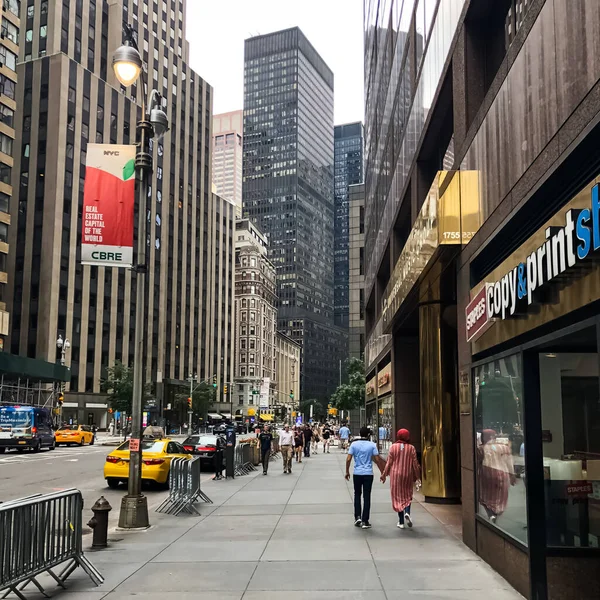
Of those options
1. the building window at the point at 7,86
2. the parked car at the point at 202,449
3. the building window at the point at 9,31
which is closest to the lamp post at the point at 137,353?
the parked car at the point at 202,449

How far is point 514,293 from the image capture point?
7.09m

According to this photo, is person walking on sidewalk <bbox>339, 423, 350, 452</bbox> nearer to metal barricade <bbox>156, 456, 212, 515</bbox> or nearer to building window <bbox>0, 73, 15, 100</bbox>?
metal barricade <bbox>156, 456, 212, 515</bbox>

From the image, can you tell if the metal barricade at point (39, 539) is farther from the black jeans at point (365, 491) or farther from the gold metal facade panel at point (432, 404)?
the gold metal facade panel at point (432, 404)

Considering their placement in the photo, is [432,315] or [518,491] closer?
[518,491]

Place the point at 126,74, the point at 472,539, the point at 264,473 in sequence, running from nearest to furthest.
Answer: the point at 472,539 → the point at 126,74 → the point at 264,473

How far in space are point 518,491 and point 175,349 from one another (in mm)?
95639

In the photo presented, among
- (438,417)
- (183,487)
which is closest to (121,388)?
(183,487)

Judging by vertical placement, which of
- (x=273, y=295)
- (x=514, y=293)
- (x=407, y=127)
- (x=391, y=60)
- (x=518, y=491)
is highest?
(x=273, y=295)

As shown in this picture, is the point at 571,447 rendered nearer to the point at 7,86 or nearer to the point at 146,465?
the point at 146,465

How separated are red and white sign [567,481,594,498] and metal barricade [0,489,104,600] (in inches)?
217

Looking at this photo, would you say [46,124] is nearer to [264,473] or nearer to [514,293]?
[264,473]

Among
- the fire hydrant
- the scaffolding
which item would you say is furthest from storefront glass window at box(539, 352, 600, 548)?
the scaffolding

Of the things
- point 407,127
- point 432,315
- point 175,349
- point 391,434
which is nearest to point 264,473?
point 391,434

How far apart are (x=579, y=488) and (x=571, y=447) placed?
1.48 ft
